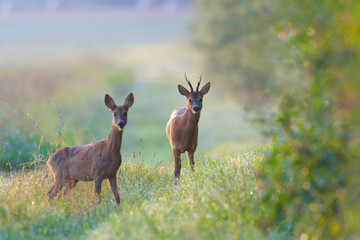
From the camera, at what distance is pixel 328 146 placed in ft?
22.4

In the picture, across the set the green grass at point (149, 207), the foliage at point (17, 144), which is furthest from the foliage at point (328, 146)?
the foliage at point (17, 144)

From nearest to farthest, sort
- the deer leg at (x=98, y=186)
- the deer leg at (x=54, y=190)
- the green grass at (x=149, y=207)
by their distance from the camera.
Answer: the green grass at (x=149, y=207) < the deer leg at (x=98, y=186) < the deer leg at (x=54, y=190)

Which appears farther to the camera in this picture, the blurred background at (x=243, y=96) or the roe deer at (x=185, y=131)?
the roe deer at (x=185, y=131)

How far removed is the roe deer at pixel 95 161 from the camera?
9578 millimetres

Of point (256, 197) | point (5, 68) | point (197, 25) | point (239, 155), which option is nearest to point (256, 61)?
point (197, 25)

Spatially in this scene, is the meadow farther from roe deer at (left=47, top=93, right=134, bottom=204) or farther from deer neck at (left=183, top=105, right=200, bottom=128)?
deer neck at (left=183, top=105, right=200, bottom=128)

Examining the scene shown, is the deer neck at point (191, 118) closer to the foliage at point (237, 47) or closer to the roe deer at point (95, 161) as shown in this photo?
the roe deer at point (95, 161)

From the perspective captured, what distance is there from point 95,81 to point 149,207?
37369mm

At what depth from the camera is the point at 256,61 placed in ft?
84.6

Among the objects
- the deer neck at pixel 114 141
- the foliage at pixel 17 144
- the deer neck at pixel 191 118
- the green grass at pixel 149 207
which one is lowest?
the green grass at pixel 149 207

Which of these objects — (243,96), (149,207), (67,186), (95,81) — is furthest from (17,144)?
(95,81)

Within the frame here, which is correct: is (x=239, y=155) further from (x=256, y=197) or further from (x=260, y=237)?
(x=260, y=237)

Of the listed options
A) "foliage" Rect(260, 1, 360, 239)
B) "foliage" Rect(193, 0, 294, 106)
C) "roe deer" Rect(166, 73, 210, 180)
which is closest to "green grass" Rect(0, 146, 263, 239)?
"roe deer" Rect(166, 73, 210, 180)

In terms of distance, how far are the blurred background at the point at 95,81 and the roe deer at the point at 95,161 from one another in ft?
1.93
